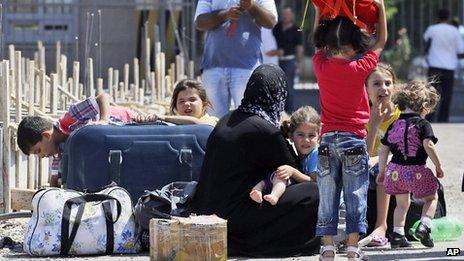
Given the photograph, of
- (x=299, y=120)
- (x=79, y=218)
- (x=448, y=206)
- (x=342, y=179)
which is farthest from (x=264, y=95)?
(x=448, y=206)

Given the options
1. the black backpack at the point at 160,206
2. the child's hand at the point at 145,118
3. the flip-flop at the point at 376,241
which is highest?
the child's hand at the point at 145,118

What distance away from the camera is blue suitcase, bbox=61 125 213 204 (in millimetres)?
8359

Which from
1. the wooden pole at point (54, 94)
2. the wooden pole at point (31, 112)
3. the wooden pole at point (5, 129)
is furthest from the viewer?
the wooden pole at point (54, 94)

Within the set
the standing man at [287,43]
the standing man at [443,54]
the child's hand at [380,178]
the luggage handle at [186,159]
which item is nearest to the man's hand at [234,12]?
the luggage handle at [186,159]

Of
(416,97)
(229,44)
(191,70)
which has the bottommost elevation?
(191,70)

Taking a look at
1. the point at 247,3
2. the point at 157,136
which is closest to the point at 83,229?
the point at 157,136

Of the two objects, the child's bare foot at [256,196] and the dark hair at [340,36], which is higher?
the dark hair at [340,36]

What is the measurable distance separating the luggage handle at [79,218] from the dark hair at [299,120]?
3.63 feet

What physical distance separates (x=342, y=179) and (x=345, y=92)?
0.49m

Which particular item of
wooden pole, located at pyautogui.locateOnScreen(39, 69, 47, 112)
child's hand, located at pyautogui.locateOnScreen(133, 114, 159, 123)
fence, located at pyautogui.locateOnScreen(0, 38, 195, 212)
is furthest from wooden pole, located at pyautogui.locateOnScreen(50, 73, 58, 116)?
child's hand, located at pyautogui.locateOnScreen(133, 114, 159, 123)

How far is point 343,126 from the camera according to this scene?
7535 millimetres

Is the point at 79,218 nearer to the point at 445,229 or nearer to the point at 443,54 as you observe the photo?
the point at 445,229

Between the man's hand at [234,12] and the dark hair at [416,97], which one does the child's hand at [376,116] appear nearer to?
the dark hair at [416,97]

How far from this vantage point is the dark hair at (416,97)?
8391 mm
